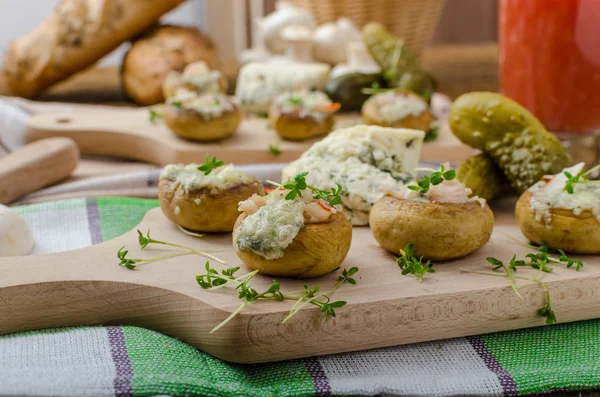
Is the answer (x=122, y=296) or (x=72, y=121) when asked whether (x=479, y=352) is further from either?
(x=72, y=121)

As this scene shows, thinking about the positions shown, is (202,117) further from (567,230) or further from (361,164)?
(567,230)

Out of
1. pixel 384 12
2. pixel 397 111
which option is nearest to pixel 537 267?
pixel 397 111

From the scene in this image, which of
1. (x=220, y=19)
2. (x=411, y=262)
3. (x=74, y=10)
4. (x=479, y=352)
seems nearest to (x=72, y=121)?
(x=74, y=10)

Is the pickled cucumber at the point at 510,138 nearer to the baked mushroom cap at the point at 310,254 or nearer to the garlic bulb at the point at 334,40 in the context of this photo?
the baked mushroom cap at the point at 310,254

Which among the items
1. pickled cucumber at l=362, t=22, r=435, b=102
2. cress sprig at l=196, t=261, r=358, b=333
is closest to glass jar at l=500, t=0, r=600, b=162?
pickled cucumber at l=362, t=22, r=435, b=102

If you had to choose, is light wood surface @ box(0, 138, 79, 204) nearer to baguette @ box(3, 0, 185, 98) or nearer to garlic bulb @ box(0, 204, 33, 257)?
garlic bulb @ box(0, 204, 33, 257)

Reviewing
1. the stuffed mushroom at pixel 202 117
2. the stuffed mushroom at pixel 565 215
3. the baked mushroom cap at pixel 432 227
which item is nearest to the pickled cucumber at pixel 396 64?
the stuffed mushroom at pixel 202 117
